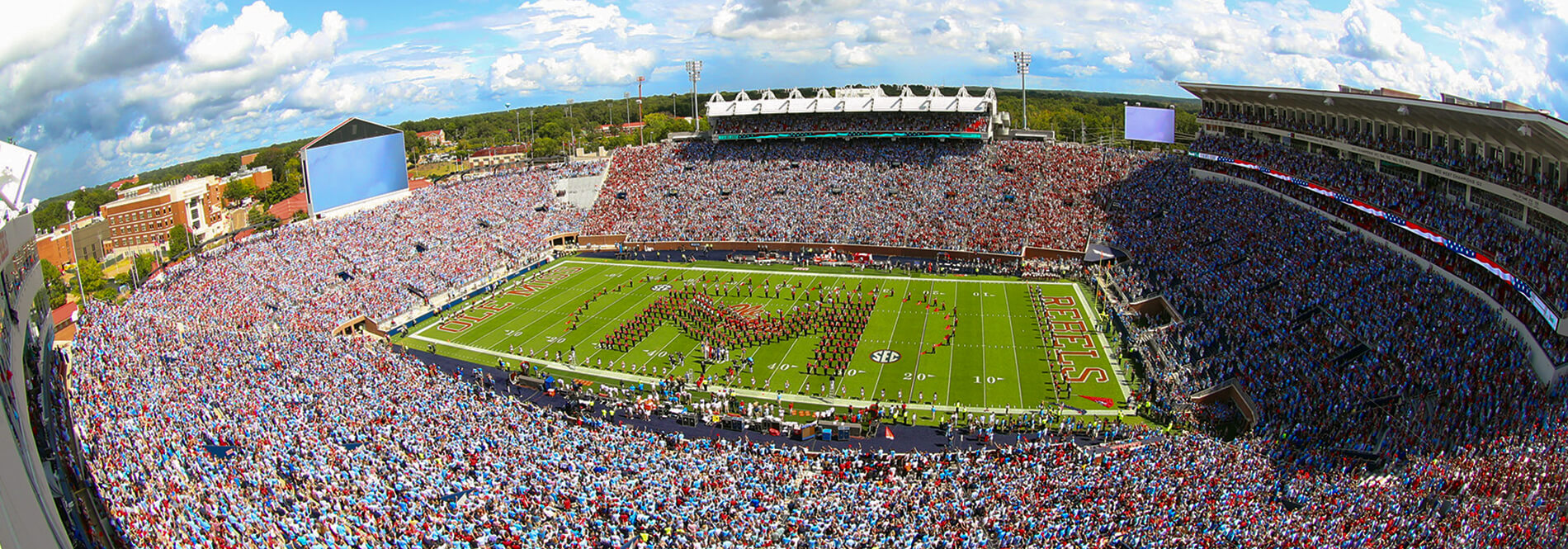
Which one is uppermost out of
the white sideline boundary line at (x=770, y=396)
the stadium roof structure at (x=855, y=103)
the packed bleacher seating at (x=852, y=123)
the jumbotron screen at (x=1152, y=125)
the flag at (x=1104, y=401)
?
the stadium roof structure at (x=855, y=103)

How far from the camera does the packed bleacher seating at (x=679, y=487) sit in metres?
15.2

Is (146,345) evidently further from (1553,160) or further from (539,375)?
(1553,160)

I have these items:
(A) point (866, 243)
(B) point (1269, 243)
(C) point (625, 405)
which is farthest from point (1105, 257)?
(C) point (625, 405)

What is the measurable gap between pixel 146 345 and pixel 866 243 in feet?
105

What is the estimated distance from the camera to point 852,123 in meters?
59.6

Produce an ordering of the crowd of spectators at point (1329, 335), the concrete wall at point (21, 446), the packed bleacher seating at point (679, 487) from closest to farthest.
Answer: the concrete wall at point (21, 446), the packed bleacher seating at point (679, 487), the crowd of spectators at point (1329, 335)

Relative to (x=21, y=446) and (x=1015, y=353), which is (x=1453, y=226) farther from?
(x=21, y=446)

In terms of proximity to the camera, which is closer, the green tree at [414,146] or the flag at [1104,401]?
the flag at [1104,401]

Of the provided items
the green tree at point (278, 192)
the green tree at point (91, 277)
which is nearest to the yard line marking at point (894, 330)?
the green tree at point (91, 277)

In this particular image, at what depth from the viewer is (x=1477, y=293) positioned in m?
24.5

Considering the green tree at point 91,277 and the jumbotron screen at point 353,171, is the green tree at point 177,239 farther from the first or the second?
the jumbotron screen at point 353,171

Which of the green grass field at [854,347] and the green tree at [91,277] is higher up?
the green tree at [91,277]

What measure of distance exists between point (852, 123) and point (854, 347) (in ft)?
105

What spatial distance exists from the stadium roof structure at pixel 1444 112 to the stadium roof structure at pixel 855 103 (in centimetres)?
1657
